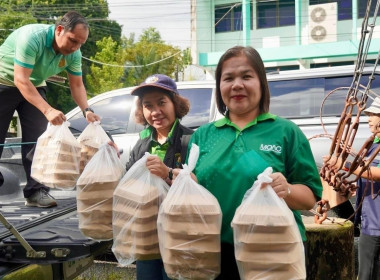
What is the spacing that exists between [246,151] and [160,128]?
37.3 inches

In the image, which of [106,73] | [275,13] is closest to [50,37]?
[275,13]

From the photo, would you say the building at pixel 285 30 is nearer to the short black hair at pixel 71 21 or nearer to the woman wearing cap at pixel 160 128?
the short black hair at pixel 71 21

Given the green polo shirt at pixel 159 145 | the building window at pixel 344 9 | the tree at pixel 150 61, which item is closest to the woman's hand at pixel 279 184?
the green polo shirt at pixel 159 145

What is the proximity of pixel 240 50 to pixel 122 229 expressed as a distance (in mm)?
891

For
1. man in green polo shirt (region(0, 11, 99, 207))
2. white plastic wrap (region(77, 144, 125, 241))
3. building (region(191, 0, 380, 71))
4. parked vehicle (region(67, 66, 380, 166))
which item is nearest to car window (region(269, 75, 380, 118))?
parked vehicle (region(67, 66, 380, 166))

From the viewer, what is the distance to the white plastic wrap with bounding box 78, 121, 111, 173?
135 inches

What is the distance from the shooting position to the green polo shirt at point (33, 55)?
349 cm

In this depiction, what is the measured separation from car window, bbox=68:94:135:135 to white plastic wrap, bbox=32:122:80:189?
9.17ft

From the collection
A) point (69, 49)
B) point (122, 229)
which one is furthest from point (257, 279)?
point (69, 49)

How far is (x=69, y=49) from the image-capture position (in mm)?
3621

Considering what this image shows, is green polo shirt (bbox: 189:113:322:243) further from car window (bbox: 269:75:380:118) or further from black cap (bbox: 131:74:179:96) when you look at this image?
car window (bbox: 269:75:380:118)

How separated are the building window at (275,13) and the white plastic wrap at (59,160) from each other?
79.0 feet

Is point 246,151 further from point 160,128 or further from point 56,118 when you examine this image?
point 56,118

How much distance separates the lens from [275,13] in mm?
26375
